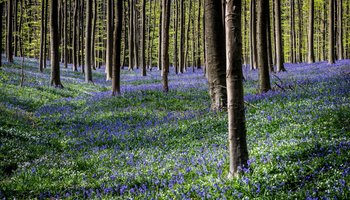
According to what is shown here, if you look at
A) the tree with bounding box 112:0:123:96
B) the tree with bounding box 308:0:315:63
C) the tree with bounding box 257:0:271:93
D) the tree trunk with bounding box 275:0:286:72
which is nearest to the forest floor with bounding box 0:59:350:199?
the tree with bounding box 257:0:271:93

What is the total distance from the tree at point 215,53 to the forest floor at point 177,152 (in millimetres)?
878

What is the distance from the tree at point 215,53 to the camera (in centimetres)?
1262

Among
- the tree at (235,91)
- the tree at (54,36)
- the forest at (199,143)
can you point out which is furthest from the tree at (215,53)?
the tree at (54,36)

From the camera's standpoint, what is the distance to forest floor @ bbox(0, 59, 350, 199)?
17.5 feet

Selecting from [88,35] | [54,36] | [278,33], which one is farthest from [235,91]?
[88,35]

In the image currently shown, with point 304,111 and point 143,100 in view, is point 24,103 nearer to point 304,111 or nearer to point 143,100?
point 143,100

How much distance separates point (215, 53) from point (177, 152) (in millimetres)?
5440

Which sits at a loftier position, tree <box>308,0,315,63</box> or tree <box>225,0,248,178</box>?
tree <box>308,0,315,63</box>

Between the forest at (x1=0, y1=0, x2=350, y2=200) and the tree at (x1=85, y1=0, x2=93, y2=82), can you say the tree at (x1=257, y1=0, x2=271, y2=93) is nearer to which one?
the forest at (x1=0, y1=0, x2=350, y2=200)

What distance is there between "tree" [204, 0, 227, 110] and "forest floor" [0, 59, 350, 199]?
0.88m

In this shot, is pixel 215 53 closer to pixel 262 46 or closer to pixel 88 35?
pixel 262 46

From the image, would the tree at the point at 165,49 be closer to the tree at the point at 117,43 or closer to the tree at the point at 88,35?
the tree at the point at 117,43

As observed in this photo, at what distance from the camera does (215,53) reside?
1280 cm

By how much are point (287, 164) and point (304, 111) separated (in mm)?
4346
